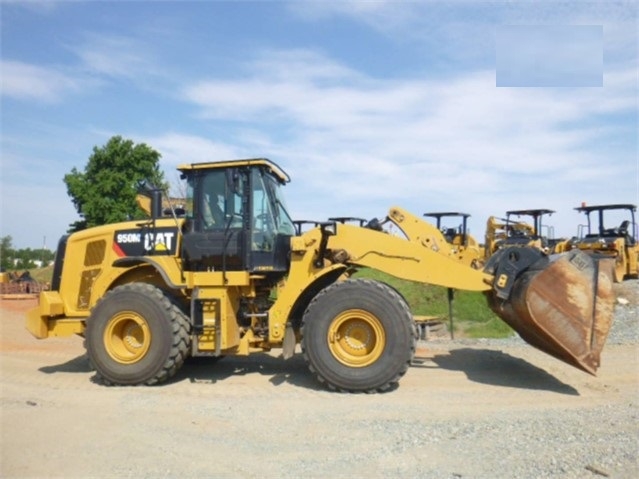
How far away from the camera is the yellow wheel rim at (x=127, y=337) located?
7926 mm

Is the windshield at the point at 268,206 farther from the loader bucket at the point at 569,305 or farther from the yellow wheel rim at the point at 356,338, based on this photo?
the loader bucket at the point at 569,305

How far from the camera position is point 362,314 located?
7.45 meters

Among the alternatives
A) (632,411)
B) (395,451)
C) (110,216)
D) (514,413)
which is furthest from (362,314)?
(110,216)

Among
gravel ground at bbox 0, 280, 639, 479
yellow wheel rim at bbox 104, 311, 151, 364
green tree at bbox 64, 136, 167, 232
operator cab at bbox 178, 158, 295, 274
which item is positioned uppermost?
green tree at bbox 64, 136, 167, 232

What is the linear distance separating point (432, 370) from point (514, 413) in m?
2.28

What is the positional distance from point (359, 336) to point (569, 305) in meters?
2.45

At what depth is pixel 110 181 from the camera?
27.8m

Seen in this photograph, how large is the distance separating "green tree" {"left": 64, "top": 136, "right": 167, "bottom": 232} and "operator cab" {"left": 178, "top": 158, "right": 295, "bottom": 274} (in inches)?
768

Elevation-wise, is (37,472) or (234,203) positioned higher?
(234,203)

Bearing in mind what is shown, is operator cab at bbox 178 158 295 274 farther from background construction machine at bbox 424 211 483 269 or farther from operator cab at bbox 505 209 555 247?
operator cab at bbox 505 209 555 247

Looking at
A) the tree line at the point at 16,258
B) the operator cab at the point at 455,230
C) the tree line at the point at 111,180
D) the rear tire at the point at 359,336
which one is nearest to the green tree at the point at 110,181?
the tree line at the point at 111,180

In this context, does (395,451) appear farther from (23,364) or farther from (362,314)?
(23,364)

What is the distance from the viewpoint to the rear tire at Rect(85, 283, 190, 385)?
780 cm

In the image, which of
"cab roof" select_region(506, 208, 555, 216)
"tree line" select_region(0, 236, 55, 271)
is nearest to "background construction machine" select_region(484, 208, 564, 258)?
"cab roof" select_region(506, 208, 555, 216)
